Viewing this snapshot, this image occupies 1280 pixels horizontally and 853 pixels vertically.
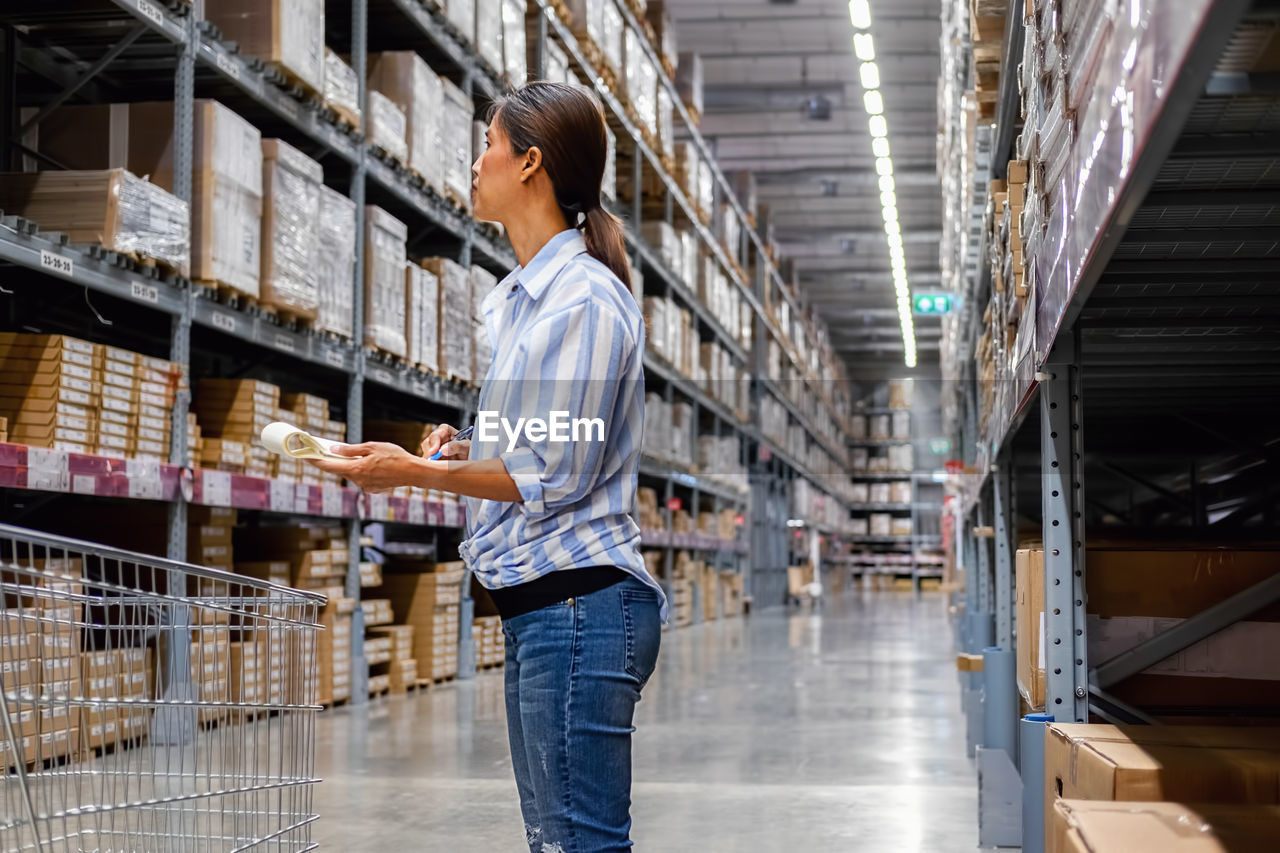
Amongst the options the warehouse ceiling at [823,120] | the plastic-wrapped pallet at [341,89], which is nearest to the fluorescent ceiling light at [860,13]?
the warehouse ceiling at [823,120]

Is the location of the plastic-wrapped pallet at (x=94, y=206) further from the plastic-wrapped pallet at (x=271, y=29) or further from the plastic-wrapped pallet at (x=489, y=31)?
the plastic-wrapped pallet at (x=489, y=31)

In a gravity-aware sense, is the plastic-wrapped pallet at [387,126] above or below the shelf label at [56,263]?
above

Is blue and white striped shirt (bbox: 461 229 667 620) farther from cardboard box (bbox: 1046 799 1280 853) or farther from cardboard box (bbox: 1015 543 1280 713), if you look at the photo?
cardboard box (bbox: 1015 543 1280 713)

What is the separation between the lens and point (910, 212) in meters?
25.6

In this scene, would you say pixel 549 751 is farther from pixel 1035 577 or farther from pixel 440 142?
pixel 440 142

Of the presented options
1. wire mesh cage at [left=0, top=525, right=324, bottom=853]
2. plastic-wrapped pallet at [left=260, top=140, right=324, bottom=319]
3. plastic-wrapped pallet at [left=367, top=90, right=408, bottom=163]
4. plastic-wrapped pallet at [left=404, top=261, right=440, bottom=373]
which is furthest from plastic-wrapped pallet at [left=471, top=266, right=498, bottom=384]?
wire mesh cage at [left=0, top=525, right=324, bottom=853]

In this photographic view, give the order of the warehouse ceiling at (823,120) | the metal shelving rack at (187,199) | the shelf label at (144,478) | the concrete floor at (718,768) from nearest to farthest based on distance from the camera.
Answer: the concrete floor at (718,768)
the metal shelving rack at (187,199)
the shelf label at (144,478)
the warehouse ceiling at (823,120)

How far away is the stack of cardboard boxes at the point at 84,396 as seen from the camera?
493 cm

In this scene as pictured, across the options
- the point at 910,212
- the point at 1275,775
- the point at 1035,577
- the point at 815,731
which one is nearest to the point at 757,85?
the point at 910,212

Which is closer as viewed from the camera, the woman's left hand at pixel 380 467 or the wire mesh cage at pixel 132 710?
the woman's left hand at pixel 380 467

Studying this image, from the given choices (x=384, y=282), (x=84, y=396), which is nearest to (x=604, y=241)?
(x=84, y=396)

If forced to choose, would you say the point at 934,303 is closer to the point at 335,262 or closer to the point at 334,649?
the point at 335,262

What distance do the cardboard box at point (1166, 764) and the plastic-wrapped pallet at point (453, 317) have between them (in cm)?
635

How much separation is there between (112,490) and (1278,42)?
178 inches
